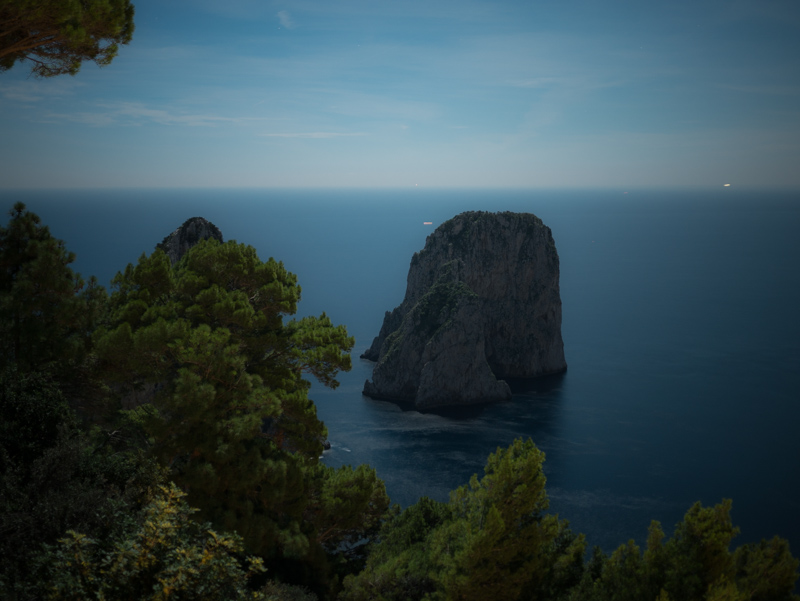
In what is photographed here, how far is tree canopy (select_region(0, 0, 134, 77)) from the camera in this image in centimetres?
1150

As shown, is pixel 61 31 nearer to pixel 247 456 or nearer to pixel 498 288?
pixel 247 456

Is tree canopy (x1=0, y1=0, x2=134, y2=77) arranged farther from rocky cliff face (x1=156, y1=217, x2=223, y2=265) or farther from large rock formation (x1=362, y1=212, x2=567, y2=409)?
large rock formation (x1=362, y1=212, x2=567, y2=409)

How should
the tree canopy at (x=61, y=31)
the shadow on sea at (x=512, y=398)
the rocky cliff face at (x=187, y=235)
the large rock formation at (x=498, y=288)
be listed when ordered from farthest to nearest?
the large rock formation at (x=498, y=288), the shadow on sea at (x=512, y=398), the rocky cliff face at (x=187, y=235), the tree canopy at (x=61, y=31)

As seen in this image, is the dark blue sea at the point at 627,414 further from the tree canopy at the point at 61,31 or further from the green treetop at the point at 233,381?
the tree canopy at the point at 61,31

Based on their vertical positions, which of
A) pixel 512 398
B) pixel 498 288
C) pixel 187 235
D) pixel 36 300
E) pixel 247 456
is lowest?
pixel 512 398

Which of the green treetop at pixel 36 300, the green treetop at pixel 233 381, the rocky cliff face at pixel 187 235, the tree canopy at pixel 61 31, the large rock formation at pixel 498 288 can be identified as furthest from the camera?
the large rock formation at pixel 498 288

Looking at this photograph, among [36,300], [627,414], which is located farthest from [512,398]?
[36,300]

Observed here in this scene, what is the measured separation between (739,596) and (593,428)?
5916 cm

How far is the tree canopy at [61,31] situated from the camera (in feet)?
37.7

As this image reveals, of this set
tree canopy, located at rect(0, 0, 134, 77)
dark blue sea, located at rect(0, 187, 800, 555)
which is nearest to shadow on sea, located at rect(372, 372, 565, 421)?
dark blue sea, located at rect(0, 187, 800, 555)

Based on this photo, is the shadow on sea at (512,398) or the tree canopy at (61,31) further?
the shadow on sea at (512,398)

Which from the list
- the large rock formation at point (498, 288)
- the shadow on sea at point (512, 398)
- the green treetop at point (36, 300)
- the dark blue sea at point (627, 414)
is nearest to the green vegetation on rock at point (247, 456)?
the green treetop at point (36, 300)

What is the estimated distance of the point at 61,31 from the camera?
39.0ft

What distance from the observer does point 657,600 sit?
508 inches
